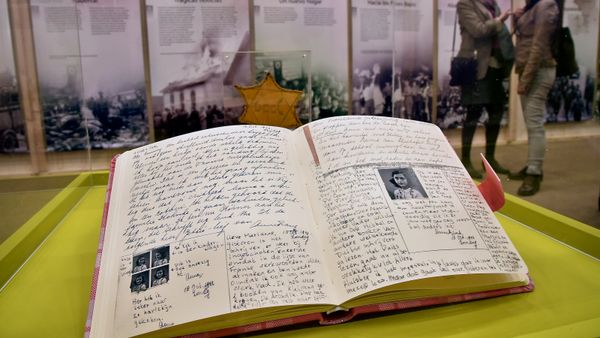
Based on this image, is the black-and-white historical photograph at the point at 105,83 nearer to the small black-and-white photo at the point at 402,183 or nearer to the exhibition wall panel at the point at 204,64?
the exhibition wall panel at the point at 204,64

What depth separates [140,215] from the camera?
0.59 m

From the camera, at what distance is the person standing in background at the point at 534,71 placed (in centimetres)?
141

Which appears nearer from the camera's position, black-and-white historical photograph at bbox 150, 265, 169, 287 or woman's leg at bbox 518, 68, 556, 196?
black-and-white historical photograph at bbox 150, 265, 169, 287

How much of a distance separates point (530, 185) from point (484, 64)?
0.53m

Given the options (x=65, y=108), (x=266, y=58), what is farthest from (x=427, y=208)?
(x=65, y=108)

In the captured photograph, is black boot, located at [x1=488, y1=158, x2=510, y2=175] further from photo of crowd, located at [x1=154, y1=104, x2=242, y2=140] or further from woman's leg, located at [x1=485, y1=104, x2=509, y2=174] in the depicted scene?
photo of crowd, located at [x1=154, y1=104, x2=242, y2=140]

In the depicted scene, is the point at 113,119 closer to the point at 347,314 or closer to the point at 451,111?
the point at 451,111

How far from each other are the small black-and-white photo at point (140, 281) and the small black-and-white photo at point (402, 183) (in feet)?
1.00

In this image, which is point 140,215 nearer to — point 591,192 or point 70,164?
point 591,192

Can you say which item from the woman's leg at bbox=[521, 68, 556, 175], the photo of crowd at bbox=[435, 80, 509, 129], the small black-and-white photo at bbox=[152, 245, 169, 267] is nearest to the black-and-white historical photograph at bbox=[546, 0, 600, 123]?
the woman's leg at bbox=[521, 68, 556, 175]

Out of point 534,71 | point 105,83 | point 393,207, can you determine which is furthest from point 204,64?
point 393,207

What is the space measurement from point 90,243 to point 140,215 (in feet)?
0.77

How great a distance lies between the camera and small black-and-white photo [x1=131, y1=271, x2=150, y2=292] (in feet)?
1.64

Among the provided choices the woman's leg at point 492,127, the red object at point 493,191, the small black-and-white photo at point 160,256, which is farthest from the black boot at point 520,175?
the small black-and-white photo at point 160,256
